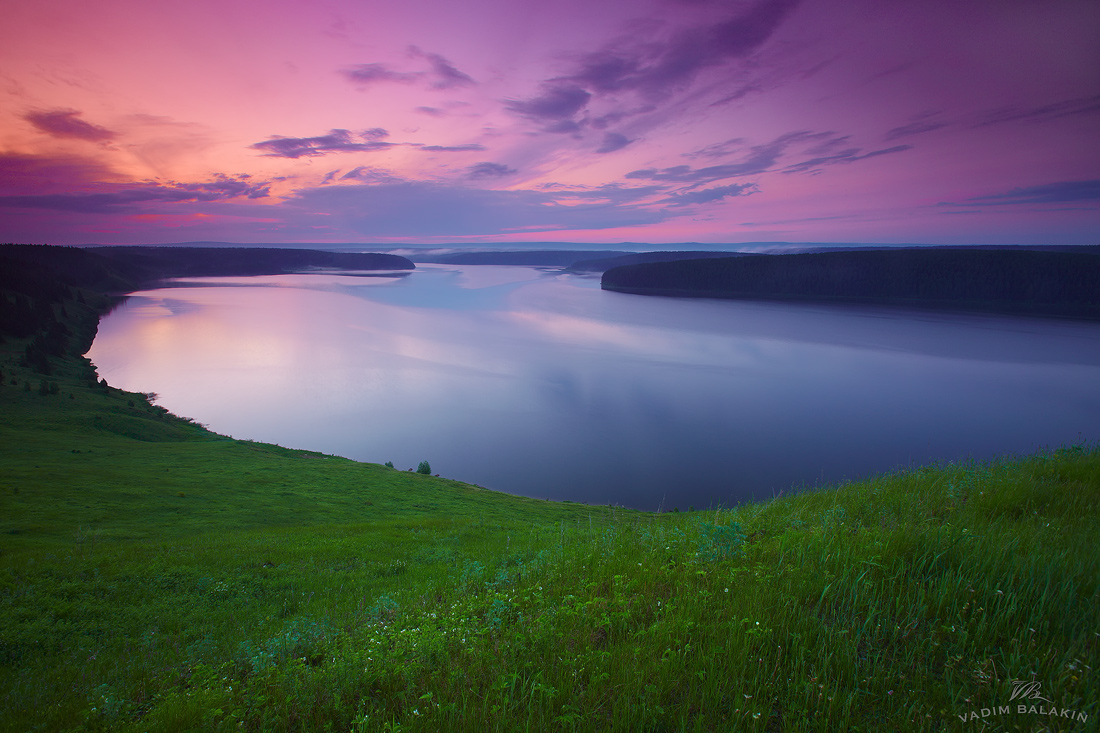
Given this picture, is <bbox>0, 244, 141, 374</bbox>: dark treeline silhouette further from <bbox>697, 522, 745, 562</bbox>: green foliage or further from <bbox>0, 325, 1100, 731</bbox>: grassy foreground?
<bbox>697, 522, 745, 562</bbox>: green foliage

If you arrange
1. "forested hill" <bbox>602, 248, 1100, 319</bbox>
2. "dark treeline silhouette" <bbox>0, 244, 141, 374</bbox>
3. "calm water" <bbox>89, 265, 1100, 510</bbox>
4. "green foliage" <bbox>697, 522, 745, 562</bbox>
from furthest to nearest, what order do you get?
"forested hill" <bbox>602, 248, 1100, 319</bbox>
"dark treeline silhouette" <bbox>0, 244, 141, 374</bbox>
"calm water" <bbox>89, 265, 1100, 510</bbox>
"green foliage" <bbox>697, 522, 745, 562</bbox>

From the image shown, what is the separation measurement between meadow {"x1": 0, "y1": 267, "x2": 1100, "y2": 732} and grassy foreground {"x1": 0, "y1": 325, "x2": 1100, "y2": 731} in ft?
0.09

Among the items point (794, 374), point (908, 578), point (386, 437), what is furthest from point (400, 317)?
point (908, 578)

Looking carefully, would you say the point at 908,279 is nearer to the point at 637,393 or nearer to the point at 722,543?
the point at 637,393

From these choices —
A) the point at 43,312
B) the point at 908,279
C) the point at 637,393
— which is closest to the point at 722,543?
the point at 637,393

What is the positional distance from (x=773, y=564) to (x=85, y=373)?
71.8 meters

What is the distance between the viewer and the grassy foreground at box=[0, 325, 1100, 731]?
3129mm

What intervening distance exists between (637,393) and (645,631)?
4667 cm

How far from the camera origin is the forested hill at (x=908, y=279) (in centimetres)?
10950

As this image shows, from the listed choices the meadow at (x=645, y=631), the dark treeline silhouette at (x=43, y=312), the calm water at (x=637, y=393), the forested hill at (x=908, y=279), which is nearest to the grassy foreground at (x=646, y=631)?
the meadow at (x=645, y=631)

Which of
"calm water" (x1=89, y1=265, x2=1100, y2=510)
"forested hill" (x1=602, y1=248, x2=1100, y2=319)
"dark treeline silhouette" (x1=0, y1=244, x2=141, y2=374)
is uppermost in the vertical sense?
"forested hill" (x1=602, y1=248, x2=1100, y2=319)

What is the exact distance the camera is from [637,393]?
49.9 meters

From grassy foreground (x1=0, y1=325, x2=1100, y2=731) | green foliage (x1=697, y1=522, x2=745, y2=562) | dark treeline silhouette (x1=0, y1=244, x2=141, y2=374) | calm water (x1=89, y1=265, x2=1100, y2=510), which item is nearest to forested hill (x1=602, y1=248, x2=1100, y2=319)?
calm water (x1=89, y1=265, x2=1100, y2=510)

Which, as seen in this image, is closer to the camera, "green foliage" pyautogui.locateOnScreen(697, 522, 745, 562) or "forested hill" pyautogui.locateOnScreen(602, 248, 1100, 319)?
"green foliage" pyautogui.locateOnScreen(697, 522, 745, 562)
